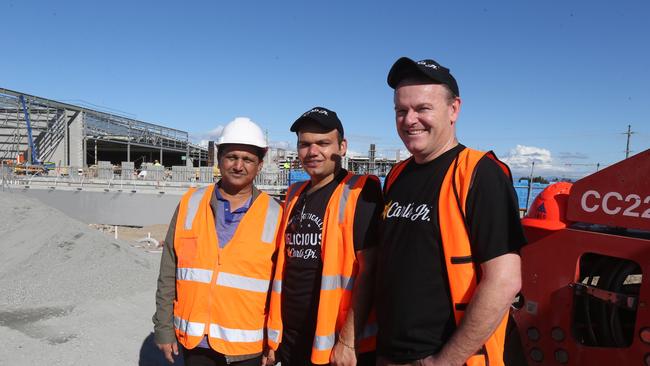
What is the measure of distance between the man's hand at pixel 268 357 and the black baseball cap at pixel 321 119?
1.41 metres

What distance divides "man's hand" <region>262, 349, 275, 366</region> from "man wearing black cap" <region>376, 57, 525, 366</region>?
33.9 inches

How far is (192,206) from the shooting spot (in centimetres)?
267

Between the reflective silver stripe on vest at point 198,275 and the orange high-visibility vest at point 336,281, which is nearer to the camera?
the orange high-visibility vest at point 336,281

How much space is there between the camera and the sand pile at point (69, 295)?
414 centimetres

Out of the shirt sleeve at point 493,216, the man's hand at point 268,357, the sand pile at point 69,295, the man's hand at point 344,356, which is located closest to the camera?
the shirt sleeve at point 493,216

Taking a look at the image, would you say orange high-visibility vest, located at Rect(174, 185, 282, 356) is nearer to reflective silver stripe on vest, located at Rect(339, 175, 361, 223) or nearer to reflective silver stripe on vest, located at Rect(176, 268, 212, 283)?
reflective silver stripe on vest, located at Rect(176, 268, 212, 283)

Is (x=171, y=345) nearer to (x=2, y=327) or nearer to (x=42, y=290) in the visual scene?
(x=2, y=327)

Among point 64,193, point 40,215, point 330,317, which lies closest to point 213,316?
point 330,317

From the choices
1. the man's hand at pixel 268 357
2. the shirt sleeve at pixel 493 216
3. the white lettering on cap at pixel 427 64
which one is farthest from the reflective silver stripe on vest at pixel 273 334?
the white lettering on cap at pixel 427 64

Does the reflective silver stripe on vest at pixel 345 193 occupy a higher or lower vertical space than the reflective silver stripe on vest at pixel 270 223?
higher

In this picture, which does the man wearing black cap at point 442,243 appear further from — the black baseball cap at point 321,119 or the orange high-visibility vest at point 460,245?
the black baseball cap at point 321,119

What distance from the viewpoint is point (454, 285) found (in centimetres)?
169

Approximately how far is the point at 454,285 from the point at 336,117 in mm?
1242

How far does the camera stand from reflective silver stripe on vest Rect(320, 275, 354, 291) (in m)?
2.19
